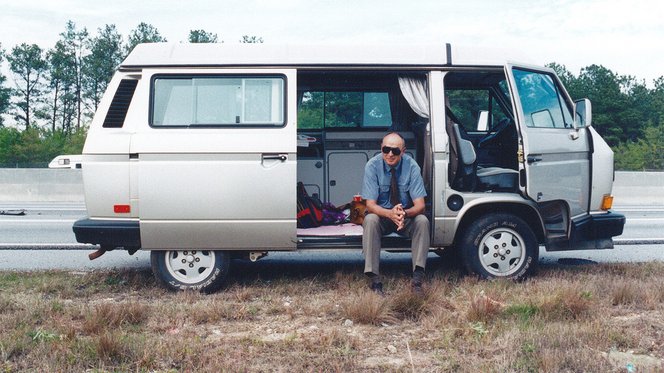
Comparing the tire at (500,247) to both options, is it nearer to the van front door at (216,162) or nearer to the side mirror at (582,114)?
the side mirror at (582,114)

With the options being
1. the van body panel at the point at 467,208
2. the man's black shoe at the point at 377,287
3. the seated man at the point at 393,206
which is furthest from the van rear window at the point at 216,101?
the van body panel at the point at 467,208

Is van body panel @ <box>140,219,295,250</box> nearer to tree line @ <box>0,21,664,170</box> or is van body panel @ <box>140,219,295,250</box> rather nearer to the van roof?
the van roof

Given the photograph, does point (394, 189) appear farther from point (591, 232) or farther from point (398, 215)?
point (591, 232)

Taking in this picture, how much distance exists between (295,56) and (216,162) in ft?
4.46

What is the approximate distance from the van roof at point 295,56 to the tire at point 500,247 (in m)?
1.68

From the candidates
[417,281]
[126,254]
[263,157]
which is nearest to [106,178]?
[263,157]

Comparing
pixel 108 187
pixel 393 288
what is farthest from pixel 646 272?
pixel 108 187

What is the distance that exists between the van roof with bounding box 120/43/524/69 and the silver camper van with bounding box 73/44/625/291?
1 cm

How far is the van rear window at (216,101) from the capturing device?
6516 mm

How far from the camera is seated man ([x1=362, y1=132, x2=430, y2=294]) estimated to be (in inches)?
250

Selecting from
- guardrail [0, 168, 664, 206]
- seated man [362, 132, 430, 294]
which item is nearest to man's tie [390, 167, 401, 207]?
seated man [362, 132, 430, 294]

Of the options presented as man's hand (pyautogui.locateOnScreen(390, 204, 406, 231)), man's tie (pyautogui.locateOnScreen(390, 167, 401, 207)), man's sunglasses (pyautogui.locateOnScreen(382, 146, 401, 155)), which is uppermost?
man's sunglasses (pyautogui.locateOnScreen(382, 146, 401, 155))

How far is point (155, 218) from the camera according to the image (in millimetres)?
6398

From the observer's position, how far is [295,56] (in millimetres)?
6637
